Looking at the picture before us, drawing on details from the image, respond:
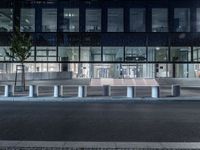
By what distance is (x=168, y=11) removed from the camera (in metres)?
41.4

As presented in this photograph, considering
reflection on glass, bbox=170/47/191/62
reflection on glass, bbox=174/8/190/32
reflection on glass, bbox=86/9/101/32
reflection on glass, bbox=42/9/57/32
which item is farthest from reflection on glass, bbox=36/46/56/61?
reflection on glass, bbox=174/8/190/32

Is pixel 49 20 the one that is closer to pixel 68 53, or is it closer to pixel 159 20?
pixel 68 53

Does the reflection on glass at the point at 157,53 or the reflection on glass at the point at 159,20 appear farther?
the reflection on glass at the point at 159,20

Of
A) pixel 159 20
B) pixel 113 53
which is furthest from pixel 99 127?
pixel 159 20

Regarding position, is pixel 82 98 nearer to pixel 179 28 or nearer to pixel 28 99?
pixel 28 99

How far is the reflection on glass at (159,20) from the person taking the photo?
4128 centimetres

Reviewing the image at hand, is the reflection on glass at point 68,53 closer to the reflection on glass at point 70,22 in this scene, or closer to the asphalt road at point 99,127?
the reflection on glass at point 70,22

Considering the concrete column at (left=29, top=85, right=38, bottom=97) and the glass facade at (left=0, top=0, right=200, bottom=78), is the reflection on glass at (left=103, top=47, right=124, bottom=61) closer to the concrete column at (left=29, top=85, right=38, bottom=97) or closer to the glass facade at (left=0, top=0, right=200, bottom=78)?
the glass facade at (left=0, top=0, right=200, bottom=78)

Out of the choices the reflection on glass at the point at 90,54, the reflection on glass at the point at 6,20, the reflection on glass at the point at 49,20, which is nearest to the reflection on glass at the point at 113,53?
the reflection on glass at the point at 90,54

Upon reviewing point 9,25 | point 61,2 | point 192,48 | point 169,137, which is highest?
point 61,2

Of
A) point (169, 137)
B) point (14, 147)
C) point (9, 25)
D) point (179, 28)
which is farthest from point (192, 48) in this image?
point (14, 147)

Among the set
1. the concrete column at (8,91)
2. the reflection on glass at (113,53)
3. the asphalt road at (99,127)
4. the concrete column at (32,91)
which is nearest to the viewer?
the asphalt road at (99,127)

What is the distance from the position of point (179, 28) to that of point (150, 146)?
3490 centimetres

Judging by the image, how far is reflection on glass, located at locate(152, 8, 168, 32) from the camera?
4128 centimetres
